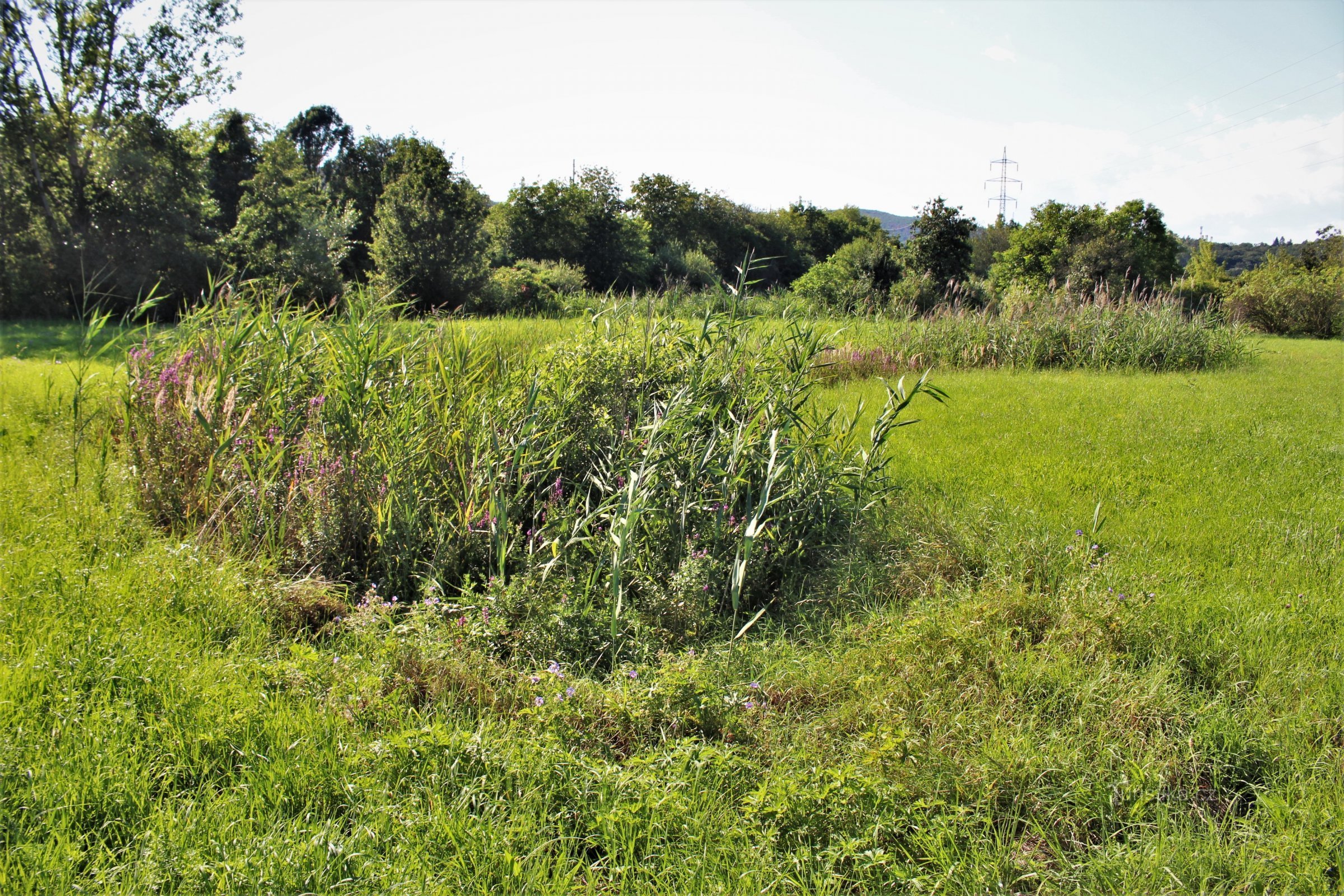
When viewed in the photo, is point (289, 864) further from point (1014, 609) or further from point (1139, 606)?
point (1139, 606)

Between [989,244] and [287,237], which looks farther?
[989,244]

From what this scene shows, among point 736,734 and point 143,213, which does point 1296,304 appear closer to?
point 736,734

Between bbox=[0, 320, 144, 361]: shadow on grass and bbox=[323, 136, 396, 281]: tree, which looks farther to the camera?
bbox=[323, 136, 396, 281]: tree

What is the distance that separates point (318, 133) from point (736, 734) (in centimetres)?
5218

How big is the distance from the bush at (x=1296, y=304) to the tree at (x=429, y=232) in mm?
22626

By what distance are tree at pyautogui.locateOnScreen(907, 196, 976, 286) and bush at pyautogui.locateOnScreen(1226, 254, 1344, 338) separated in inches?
338

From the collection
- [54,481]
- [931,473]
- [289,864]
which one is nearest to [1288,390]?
[931,473]

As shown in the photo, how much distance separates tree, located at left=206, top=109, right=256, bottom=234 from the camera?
22812 millimetres

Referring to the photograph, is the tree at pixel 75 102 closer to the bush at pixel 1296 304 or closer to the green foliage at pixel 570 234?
the green foliage at pixel 570 234

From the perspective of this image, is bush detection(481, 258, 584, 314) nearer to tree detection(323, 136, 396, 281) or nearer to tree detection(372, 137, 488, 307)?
tree detection(372, 137, 488, 307)

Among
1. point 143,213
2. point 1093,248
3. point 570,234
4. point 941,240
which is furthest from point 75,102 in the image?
point 1093,248

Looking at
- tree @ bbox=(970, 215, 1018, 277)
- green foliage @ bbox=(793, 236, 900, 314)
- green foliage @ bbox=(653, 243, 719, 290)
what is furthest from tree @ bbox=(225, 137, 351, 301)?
tree @ bbox=(970, 215, 1018, 277)

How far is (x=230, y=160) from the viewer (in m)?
23.8

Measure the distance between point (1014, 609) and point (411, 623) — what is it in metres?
2.92
